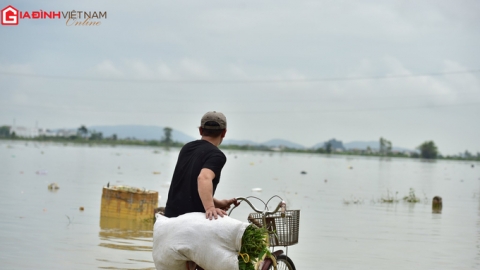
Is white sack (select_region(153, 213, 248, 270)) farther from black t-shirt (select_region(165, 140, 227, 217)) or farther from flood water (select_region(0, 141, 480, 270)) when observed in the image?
flood water (select_region(0, 141, 480, 270))

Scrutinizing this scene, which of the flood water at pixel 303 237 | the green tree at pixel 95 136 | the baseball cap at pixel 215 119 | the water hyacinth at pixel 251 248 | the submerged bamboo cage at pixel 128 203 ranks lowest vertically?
the flood water at pixel 303 237

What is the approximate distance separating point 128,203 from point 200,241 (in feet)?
30.1

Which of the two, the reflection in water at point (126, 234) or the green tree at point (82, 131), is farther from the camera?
the green tree at point (82, 131)

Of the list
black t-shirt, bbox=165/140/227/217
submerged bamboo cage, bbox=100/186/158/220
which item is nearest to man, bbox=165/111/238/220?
black t-shirt, bbox=165/140/227/217

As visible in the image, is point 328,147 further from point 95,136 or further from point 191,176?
point 191,176

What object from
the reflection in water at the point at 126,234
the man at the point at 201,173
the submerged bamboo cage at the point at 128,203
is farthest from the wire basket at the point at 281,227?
the submerged bamboo cage at the point at 128,203

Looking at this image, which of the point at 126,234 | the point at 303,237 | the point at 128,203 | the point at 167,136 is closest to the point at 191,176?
the point at 126,234

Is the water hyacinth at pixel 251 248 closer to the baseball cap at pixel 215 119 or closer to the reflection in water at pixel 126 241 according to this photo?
the baseball cap at pixel 215 119

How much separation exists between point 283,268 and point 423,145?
16284 cm

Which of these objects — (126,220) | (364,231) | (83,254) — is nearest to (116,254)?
(83,254)

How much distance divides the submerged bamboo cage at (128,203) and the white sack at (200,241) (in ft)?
29.3

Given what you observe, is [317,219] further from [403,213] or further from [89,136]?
[89,136]

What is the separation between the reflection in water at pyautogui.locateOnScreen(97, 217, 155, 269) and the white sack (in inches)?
174

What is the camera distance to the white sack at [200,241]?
5.01m
